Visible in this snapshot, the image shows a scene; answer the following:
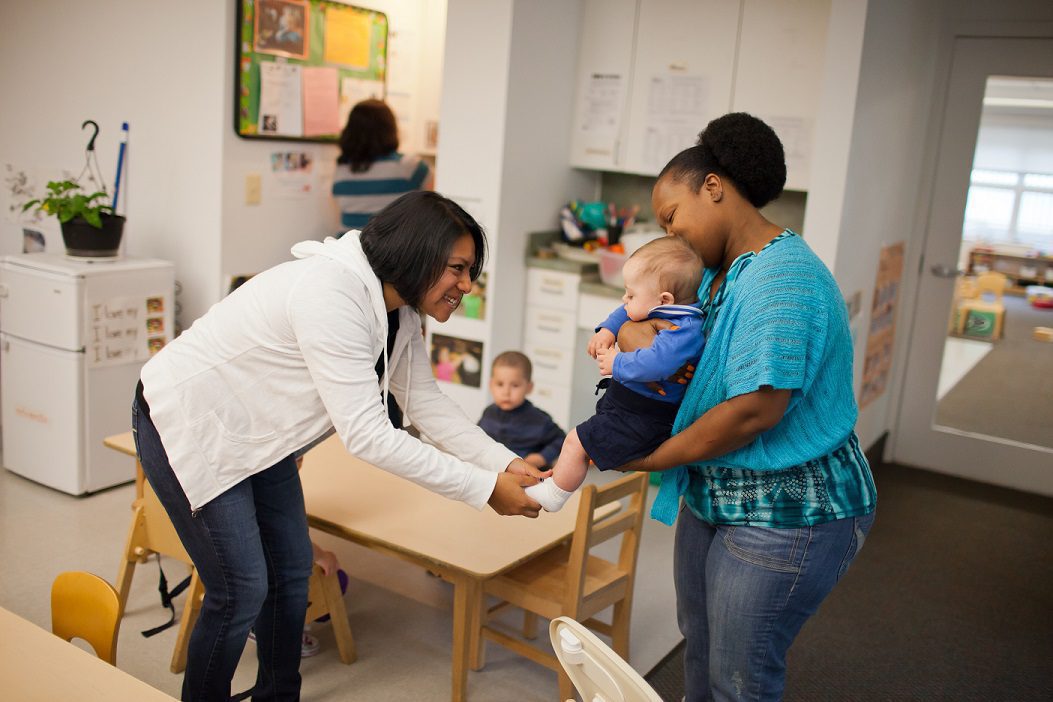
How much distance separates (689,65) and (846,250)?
1130 millimetres

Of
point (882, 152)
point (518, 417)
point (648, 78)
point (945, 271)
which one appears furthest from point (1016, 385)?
point (518, 417)

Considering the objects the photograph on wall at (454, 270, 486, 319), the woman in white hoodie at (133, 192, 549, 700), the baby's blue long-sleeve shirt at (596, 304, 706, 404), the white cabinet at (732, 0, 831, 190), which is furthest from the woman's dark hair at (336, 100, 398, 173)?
the baby's blue long-sleeve shirt at (596, 304, 706, 404)

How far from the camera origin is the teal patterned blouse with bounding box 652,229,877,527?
59.0 inches

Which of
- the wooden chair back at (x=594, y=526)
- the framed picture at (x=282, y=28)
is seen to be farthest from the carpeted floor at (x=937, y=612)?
the framed picture at (x=282, y=28)

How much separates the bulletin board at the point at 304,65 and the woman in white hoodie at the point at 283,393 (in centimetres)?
251

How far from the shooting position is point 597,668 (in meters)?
1.37

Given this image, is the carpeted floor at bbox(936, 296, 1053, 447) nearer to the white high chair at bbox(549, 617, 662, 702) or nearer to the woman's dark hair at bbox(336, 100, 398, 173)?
the woman's dark hair at bbox(336, 100, 398, 173)

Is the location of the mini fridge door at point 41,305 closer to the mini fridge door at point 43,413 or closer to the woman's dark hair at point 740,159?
the mini fridge door at point 43,413

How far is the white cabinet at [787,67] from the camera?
4.11 m

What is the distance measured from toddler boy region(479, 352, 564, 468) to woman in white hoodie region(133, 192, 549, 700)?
1.16 meters

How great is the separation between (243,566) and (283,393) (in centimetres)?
39

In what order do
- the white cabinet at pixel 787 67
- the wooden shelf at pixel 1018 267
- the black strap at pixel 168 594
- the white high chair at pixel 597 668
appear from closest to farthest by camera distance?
the white high chair at pixel 597 668, the black strap at pixel 168 594, the white cabinet at pixel 787 67, the wooden shelf at pixel 1018 267

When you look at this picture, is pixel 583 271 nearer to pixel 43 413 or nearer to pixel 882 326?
pixel 882 326

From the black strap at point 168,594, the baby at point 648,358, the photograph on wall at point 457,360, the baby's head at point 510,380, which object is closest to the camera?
the baby at point 648,358
